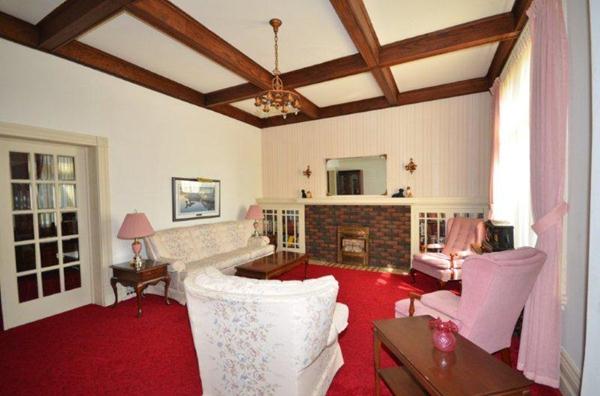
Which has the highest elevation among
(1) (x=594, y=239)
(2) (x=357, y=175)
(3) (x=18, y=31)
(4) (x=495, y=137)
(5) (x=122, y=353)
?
(3) (x=18, y=31)

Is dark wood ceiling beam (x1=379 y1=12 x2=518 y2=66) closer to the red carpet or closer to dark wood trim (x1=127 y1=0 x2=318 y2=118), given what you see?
dark wood trim (x1=127 y1=0 x2=318 y2=118)

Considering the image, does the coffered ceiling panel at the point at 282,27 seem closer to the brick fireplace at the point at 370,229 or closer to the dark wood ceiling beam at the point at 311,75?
the dark wood ceiling beam at the point at 311,75

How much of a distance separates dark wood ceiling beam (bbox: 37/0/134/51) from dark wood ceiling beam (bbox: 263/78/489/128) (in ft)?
13.2

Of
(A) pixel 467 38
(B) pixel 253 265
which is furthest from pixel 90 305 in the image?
(A) pixel 467 38

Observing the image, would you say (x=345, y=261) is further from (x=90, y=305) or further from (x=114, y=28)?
(x=114, y=28)

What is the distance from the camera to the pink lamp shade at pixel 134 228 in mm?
3432

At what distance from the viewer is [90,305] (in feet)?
11.9

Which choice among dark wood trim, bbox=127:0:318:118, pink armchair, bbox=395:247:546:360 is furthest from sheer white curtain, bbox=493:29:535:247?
dark wood trim, bbox=127:0:318:118

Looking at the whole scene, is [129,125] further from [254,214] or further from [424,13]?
[424,13]

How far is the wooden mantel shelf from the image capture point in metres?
4.67

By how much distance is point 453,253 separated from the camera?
4074 millimetres

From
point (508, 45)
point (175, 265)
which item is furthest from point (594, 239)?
point (175, 265)

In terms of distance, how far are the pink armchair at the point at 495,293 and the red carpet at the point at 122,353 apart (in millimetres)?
486

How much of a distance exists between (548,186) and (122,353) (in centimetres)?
387
